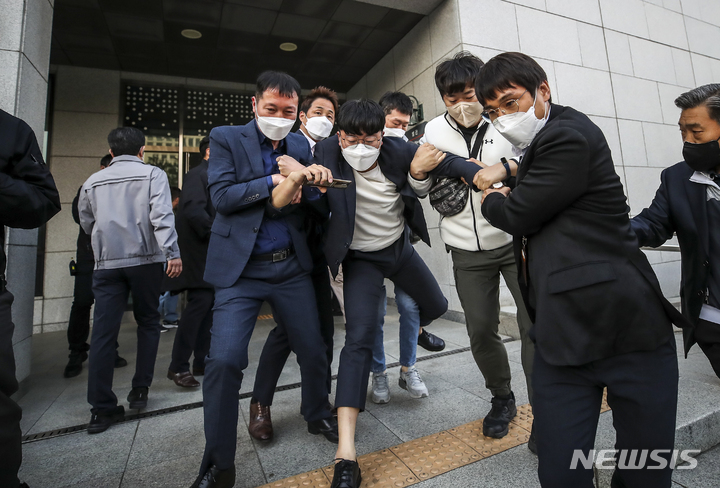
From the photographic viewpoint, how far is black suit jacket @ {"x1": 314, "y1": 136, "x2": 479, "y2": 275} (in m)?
2.01

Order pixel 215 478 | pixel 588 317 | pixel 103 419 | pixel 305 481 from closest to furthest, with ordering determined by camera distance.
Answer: pixel 588 317
pixel 215 478
pixel 305 481
pixel 103 419

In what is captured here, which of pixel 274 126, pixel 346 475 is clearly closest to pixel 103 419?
pixel 346 475

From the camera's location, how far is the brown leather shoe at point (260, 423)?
7.25 ft

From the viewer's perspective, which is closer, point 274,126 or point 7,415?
point 7,415

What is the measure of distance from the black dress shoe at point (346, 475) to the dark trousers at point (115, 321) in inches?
66.8

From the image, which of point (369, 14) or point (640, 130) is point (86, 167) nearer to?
point (369, 14)

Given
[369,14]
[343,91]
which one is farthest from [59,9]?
[343,91]

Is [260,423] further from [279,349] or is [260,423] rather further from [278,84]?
[278,84]

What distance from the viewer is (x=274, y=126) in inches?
79.0

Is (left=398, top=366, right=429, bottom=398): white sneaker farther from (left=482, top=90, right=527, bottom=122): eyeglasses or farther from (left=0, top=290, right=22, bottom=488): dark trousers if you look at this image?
(left=0, top=290, right=22, bottom=488): dark trousers

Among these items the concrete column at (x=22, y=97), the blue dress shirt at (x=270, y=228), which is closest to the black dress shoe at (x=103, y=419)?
the concrete column at (x=22, y=97)

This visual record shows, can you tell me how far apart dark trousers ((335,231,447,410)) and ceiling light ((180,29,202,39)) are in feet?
17.8

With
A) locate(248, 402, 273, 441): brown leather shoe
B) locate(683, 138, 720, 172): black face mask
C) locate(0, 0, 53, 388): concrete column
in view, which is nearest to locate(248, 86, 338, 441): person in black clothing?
locate(248, 402, 273, 441): brown leather shoe

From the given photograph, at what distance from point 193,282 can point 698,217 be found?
3.36 meters
